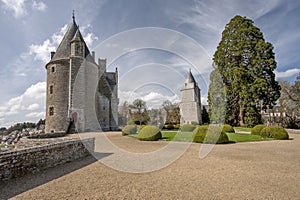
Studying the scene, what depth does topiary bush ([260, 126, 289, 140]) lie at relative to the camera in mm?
12047

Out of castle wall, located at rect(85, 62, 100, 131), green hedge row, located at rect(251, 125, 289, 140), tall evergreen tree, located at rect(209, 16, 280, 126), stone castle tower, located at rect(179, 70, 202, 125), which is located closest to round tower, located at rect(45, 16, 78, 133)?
castle wall, located at rect(85, 62, 100, 131)

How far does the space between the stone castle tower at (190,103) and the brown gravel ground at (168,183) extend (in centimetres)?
2858

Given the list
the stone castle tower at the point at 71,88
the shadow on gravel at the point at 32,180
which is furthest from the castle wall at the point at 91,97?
the shadow on gravel at the point at 32,180

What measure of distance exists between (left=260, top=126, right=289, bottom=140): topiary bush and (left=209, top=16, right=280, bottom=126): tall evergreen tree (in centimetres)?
677

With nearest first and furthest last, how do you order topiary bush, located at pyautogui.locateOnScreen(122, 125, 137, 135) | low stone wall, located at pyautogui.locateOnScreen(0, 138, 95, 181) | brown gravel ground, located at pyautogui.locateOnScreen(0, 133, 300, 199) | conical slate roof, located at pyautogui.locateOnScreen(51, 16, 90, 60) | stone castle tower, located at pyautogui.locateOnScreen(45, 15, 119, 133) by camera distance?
brown gravel ground, located at pyautogui.locateOnScreen(0, 133, 300, 199)
low stone wall, located at pyautogui.locateOnScreen(0, 138, 95, 181)
topiary bush, located at pyautogui.locateOnScreen(122, 125, 137, 135)
stone castle tower, located at pyautogui.locateOnScreen(45, 15, 119, 133)
conical slate roof, located at pyautogui.locateOnScreen(51, 16, 90, 60)

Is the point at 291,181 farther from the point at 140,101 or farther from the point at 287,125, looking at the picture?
the point at 140,101

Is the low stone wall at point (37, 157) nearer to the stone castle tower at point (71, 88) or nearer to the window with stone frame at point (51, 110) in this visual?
the stone castle tower at point (71, 88)

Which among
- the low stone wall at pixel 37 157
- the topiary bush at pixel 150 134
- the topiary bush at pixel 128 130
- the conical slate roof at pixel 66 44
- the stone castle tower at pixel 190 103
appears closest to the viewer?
the low stone wall at pixel 37 157

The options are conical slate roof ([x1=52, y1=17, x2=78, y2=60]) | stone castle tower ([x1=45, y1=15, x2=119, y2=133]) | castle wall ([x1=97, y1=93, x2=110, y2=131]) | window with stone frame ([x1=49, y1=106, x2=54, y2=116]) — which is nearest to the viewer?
stone castle tower ([x1=45, y1=15, x2=119, y2=133])

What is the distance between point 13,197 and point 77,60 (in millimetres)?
18271

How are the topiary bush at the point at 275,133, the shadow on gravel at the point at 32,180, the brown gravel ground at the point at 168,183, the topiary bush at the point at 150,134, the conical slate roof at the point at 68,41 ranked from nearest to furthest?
the brown gravel ground at the point at 168,183, the shadow on gravel at the point at 32,180, the topiary bush at the point at 275,133, the topiary bush at the point at 150,134, the conical slate roof at the point at 68,41

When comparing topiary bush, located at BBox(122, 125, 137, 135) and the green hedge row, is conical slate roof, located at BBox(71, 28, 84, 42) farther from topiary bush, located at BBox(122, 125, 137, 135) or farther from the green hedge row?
the green hedge row

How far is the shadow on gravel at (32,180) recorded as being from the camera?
369 centimetres

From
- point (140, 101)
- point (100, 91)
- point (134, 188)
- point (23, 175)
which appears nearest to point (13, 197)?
point (23, 175)
